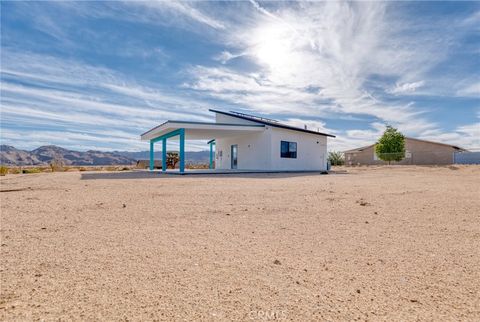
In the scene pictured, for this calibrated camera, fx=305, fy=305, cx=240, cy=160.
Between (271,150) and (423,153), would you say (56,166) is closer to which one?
(271,150)

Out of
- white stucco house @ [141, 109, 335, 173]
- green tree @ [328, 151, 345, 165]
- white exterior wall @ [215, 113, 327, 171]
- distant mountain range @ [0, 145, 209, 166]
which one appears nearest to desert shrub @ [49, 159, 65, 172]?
white stucco house @ [141, 109, 335, 173]

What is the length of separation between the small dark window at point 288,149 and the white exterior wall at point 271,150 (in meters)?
0.24

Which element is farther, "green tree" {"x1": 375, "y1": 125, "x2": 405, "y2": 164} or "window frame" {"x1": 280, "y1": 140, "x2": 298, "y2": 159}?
"green tree" {"x1": 375, "y1": 125, "x2": 405, "y2": 164}

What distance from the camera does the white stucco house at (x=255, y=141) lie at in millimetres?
18078

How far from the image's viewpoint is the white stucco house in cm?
1808

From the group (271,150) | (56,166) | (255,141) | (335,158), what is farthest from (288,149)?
(335,158)

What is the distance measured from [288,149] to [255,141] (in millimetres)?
2351

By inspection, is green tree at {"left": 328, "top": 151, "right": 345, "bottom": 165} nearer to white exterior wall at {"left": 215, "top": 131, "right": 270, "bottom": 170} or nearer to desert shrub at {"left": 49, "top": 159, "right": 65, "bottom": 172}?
white exterior wall at {"left": 215, "top": 131, "right": 270, "bottom": 170}

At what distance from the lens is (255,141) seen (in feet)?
66.6

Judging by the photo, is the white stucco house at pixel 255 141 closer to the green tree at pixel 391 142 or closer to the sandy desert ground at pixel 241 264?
the sandy desert ground at pixel 241 264

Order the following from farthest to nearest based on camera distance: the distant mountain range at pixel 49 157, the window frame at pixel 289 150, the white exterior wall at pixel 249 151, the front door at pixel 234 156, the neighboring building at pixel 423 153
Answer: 1. the distant mountain range at pixel 49 157
2. the neighboring building at pixel 423 153
3. the front door at pixel 234 156
4. the window frame at pixel 289 150
5. the white exterior wall at pixel 249 151

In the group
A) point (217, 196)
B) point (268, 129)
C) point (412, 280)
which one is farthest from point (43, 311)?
point (268, 129)

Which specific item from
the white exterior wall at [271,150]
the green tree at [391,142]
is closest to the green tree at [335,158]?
the green tree at [391,142]

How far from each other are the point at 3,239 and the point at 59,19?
10236 millimetres
